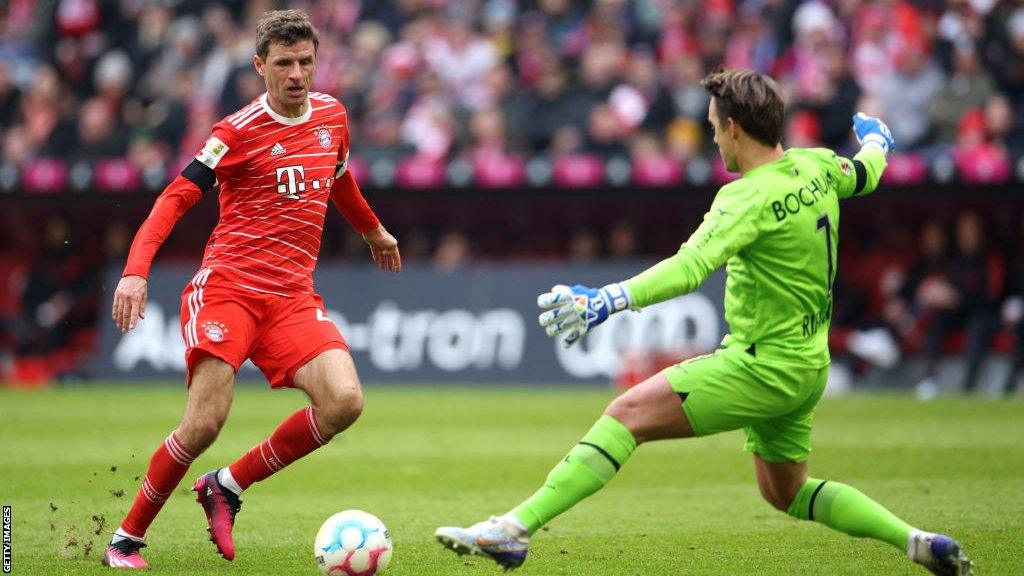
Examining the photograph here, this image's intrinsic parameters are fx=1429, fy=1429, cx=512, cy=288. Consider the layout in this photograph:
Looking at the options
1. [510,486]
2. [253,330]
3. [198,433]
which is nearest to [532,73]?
[510,486]

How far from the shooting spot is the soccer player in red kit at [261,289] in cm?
667

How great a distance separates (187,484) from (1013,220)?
1121 centimetres

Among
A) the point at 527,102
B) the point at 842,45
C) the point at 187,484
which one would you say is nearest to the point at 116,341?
the point at 527,102

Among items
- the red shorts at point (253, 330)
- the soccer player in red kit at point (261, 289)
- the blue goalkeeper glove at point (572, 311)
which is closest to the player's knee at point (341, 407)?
the soccer player in red kit at point (261, 289)

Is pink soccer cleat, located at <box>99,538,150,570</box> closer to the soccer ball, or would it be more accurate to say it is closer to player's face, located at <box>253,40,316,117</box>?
the soccer ball

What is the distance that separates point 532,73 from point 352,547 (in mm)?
13961

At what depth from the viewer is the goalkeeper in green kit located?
5.55m

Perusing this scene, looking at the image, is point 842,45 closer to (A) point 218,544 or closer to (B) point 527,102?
(B) point 527,102

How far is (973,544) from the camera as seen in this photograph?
23.3 feet

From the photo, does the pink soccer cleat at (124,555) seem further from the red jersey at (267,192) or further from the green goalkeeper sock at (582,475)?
the green goalkeeper sock at (582,475)

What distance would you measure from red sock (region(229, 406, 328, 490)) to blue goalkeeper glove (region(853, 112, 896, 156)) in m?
2.92

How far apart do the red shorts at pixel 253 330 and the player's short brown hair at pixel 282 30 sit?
3.78ft

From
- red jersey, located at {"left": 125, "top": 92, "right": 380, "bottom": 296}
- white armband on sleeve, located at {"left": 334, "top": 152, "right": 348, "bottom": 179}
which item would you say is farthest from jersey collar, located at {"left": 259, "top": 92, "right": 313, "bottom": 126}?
white armband on sleeve, located at {"left": 334, "top": 152, "right": 348, "bottom": 179}

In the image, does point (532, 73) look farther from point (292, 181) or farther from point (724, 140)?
point (724, 140)
